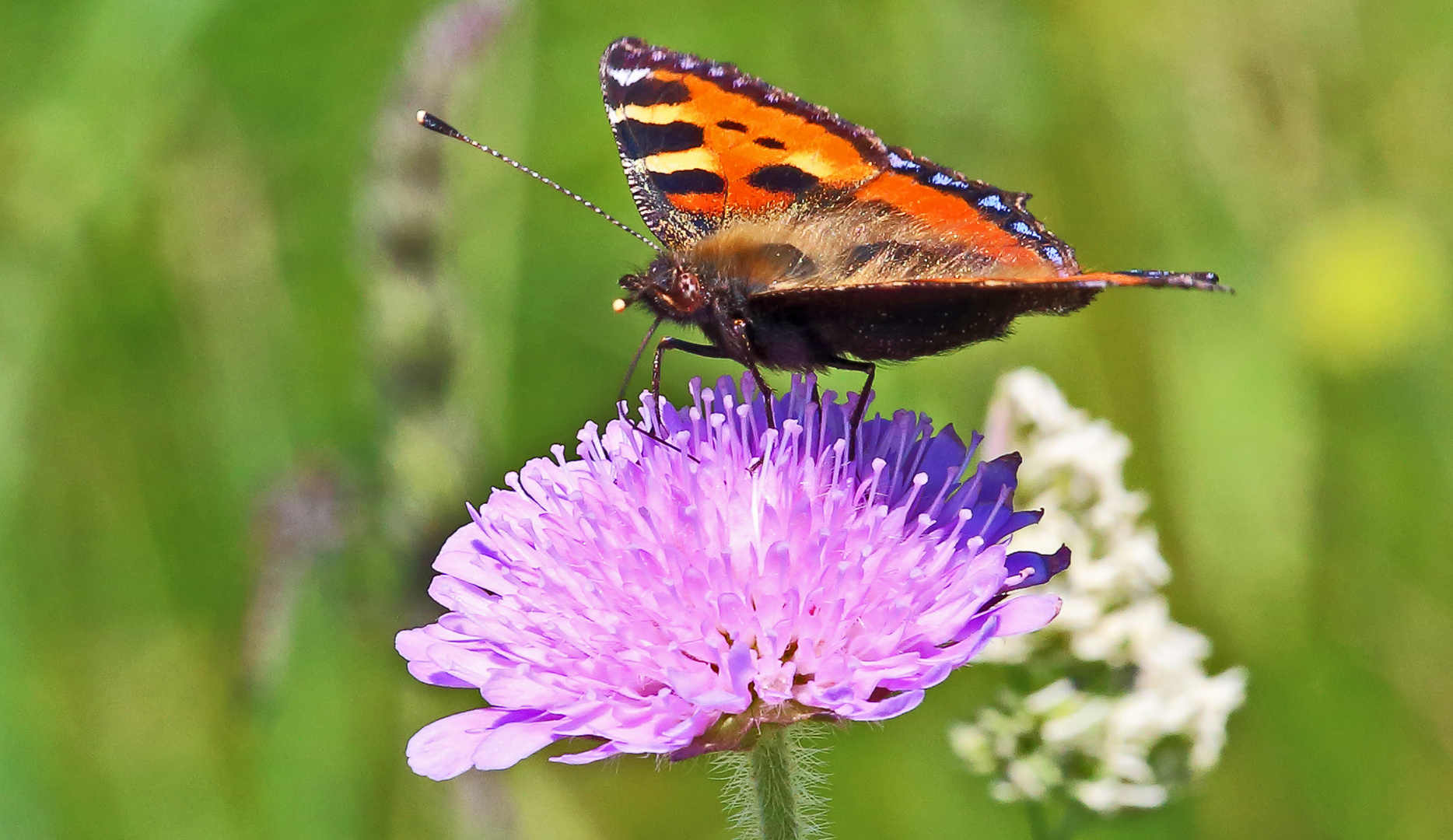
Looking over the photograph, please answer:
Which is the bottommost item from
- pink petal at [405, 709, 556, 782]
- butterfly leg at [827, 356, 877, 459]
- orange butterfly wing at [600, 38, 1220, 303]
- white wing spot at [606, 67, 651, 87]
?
pink petal at [405, 709, 556, 782]

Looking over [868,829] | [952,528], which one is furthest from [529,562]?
[868,829]

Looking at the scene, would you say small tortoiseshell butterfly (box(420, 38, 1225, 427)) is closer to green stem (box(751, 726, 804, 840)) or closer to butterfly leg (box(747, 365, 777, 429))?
butterfly leg (box(747, 365, 777, 429))

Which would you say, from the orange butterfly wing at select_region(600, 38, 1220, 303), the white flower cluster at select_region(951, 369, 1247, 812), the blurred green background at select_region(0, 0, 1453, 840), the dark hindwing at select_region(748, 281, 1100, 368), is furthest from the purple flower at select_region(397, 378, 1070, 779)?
the blurred green background at select_region(0, 0, 1453, 840)

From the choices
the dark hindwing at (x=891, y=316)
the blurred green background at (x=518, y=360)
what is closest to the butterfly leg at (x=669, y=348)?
the dark hindwing at (x=891, y=316)

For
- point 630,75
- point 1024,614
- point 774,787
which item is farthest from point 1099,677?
point 630,75

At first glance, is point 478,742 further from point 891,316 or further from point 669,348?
point 891,316

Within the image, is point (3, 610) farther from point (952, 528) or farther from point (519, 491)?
point (952, 528)
